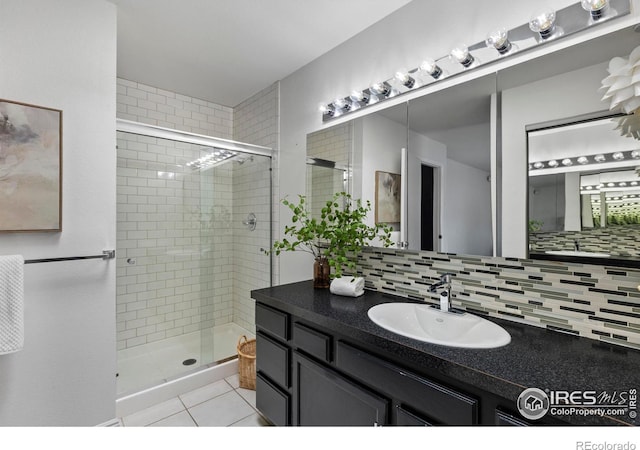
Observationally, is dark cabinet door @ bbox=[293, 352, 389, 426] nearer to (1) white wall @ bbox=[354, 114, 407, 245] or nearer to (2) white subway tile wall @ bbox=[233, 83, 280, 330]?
(1) white wall @ bbox=[354, 114, 407, 245]

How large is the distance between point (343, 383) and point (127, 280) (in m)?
2.13

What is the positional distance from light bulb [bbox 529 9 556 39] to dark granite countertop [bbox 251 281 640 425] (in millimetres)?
1283

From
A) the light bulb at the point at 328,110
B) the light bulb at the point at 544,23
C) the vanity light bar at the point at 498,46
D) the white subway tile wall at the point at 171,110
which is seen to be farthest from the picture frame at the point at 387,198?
the white subway tile wall at the point at 171,110

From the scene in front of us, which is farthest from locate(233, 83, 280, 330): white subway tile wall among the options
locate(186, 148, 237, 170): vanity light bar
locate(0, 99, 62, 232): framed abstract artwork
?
locate(0, 99, 62, 232): framed abstract artwork

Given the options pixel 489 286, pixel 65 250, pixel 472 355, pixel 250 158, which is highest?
pixel 250 158

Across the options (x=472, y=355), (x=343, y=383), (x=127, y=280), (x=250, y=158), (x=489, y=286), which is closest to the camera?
(x=472, y=355)

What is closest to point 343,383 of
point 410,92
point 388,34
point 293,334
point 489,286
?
point 293,334

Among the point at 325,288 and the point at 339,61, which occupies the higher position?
the point at 339,61

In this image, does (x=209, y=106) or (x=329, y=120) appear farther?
(x=209, y=106)

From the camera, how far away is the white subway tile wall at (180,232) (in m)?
2.56

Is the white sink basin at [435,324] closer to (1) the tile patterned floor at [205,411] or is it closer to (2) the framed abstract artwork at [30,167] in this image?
(1) the tile patterned floor at [205,411]

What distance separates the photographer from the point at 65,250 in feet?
5.64

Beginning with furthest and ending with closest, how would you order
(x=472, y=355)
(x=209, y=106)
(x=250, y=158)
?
(x=209, y=106) → (x=250, y=158) → (x=472, y=355)

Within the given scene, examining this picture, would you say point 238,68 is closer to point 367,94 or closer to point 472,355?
point 367,94
